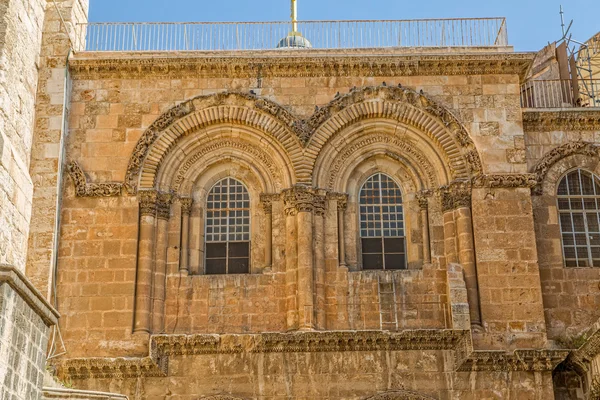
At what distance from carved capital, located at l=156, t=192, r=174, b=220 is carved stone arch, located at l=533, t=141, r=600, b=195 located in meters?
7.27

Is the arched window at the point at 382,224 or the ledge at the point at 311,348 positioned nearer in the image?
the ledge at the point at 311,348

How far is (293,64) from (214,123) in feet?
6.54

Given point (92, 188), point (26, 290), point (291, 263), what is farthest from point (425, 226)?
point (26, 290)

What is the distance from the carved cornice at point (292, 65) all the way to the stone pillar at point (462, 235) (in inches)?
104

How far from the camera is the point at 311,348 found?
18062 mm

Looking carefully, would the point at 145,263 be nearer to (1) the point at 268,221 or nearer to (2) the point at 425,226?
(1) the point at 268,221

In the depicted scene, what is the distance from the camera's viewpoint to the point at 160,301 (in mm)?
18922

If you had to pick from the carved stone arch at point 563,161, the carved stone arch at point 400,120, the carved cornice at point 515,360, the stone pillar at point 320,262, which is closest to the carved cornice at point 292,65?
the carved stone arch at point 400,120

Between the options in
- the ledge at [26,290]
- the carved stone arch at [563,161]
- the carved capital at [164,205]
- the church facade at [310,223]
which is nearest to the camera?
the ledge at [26,290]

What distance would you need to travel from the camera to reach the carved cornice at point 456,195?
1927cm

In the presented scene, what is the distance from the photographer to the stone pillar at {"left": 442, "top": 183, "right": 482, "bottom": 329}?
735 inches

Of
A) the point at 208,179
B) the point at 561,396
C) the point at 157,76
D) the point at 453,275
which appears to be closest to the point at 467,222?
the point at 453,275

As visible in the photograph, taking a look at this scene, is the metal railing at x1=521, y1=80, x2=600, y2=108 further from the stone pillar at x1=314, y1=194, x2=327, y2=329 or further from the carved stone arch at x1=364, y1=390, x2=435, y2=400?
the carved stone arch at x1=364, y1=390, x2=435, y2=400

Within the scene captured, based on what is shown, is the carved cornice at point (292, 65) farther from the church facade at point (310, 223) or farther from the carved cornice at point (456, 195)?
the carved cornice at point (456, 195)
